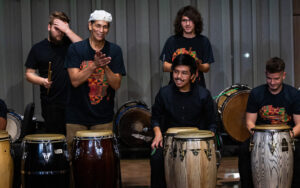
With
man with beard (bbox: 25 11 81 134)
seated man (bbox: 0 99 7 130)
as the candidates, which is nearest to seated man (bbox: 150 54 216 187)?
man with beard (bbox: 25 11 81 134)

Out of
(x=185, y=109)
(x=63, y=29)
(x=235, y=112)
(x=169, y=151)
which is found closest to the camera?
(x=169, y=151)

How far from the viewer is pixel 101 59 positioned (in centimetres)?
335

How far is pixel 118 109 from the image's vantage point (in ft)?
18.7

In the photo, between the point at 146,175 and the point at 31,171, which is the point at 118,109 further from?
the point at 31,171

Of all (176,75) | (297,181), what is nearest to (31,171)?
(176,75)

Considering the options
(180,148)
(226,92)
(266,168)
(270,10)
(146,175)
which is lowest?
(146,175)

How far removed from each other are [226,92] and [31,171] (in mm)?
2943

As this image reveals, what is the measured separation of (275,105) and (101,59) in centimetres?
159

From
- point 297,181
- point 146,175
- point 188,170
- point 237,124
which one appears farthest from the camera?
point 237,124

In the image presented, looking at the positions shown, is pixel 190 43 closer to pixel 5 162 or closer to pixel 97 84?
pixel 97 84

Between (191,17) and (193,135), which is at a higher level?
(191,17)

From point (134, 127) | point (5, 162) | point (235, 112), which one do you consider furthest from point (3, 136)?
point (235, 112)

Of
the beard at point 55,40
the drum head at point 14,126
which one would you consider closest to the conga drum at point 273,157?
the beard at point 55,40

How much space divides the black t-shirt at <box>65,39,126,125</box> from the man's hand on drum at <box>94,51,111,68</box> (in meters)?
0.22
